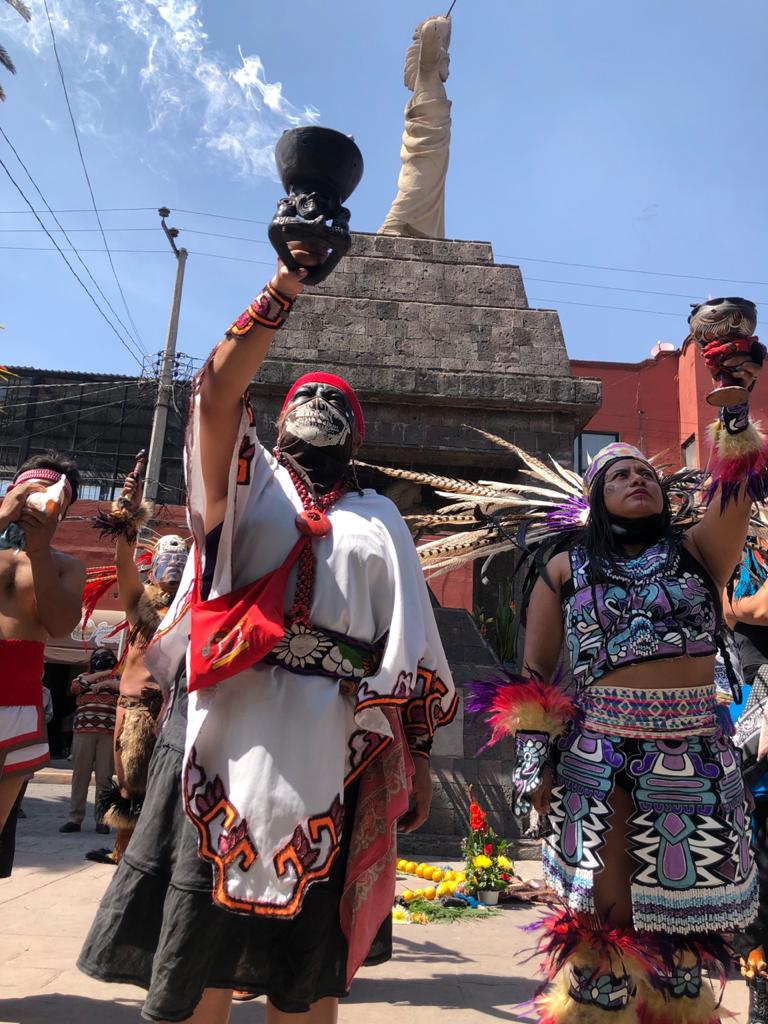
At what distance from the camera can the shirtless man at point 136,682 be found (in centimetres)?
397

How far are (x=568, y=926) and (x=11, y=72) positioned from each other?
929 centimetres

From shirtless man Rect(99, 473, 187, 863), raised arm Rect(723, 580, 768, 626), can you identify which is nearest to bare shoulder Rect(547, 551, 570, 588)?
raised arm Rect(723, 580, 768, 626)

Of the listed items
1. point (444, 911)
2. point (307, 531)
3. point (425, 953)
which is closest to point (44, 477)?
point (307, 531)

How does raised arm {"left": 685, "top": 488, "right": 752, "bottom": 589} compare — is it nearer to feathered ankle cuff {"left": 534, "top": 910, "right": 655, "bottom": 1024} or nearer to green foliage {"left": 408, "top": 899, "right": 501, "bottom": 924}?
feathered ankle cuff {"left": 534, "top": 910, "right": 655, "bottom": 1024}

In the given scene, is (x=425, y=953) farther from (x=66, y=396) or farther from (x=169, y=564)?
(x=66, y=396)

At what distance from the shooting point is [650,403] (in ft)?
69.7

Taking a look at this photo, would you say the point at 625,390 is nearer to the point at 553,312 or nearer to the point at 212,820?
the point at 553,312

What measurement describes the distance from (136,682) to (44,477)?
1.61 metres

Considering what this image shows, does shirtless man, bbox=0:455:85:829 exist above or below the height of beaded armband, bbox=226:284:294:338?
below

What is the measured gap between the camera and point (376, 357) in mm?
8898

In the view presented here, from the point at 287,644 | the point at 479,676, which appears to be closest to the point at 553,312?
the point at 479,676

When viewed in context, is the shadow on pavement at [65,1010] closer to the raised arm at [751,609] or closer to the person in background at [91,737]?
the raised arm at [751,609]

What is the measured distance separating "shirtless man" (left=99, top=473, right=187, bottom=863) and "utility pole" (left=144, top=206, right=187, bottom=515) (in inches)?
479

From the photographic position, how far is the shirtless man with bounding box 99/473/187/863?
3.97 m
